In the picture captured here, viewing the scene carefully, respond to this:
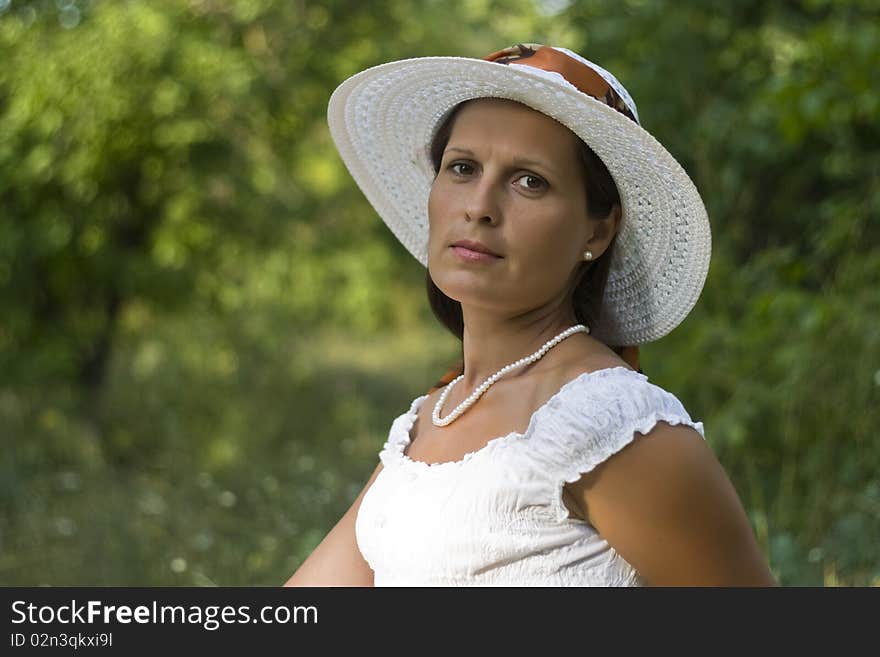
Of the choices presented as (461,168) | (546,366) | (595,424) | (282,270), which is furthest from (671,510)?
(282,270)

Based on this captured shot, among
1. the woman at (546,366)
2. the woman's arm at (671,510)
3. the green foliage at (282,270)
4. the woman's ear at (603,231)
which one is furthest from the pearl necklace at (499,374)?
the green foliage at (282,270)

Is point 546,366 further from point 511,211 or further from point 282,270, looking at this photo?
point 282,270

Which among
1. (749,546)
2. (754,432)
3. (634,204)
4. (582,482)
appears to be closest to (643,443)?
(582,482)

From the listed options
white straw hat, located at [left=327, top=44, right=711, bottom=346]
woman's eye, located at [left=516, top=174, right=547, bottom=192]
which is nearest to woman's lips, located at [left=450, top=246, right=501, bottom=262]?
woman's eye, located at [left=516, top=174, right=547, bottom=192]

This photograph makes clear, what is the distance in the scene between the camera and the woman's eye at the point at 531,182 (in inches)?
64.9

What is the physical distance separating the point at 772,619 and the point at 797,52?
3.46 metres

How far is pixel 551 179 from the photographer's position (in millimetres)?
1647

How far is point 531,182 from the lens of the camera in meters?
1.65

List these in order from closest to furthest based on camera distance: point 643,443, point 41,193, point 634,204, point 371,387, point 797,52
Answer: point 643,443 < point 634,204 < point 797,52 < point 41,193 < point 371,387

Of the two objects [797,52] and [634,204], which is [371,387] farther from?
[634,204]

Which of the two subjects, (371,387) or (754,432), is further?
(371,387)

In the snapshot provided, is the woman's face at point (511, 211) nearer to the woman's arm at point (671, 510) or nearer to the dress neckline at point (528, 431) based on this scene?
the dress neckline at point (528, 431)

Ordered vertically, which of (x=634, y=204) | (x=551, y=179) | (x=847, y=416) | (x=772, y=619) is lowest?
(x=847, y=416)

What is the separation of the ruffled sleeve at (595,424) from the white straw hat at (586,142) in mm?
319
